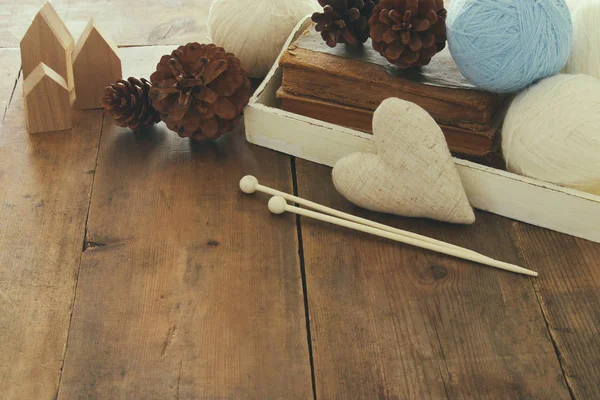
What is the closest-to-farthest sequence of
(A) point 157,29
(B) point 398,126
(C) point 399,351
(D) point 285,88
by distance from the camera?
(C) point 399,351 → (B) point 398,126 → (D) point 285,88 → (A) point 157,29

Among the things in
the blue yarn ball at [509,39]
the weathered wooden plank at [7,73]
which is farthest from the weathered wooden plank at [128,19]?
the blue yarn ball at [509,39]

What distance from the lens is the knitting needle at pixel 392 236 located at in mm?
731

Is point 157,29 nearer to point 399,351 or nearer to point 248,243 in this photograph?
point 248,243

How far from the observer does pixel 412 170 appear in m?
0.76

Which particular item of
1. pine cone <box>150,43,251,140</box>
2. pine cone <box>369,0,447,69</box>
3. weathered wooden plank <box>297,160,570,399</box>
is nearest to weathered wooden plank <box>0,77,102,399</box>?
pine cone <box>150,43,251,140</box>

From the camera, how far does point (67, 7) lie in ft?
4.01

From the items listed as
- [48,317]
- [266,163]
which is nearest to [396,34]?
[266,163]

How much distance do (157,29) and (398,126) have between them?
568 millimetres

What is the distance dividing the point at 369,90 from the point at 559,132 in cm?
22

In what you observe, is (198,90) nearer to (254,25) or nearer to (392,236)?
(254,25)

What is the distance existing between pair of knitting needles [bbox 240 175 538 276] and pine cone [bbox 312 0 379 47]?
19 centimetres

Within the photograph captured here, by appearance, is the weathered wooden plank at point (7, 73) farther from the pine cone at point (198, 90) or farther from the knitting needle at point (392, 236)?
the knitting needle at point (392, 236)

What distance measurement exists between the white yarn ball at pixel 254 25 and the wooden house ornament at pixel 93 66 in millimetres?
141

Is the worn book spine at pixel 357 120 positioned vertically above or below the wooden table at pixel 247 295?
above
